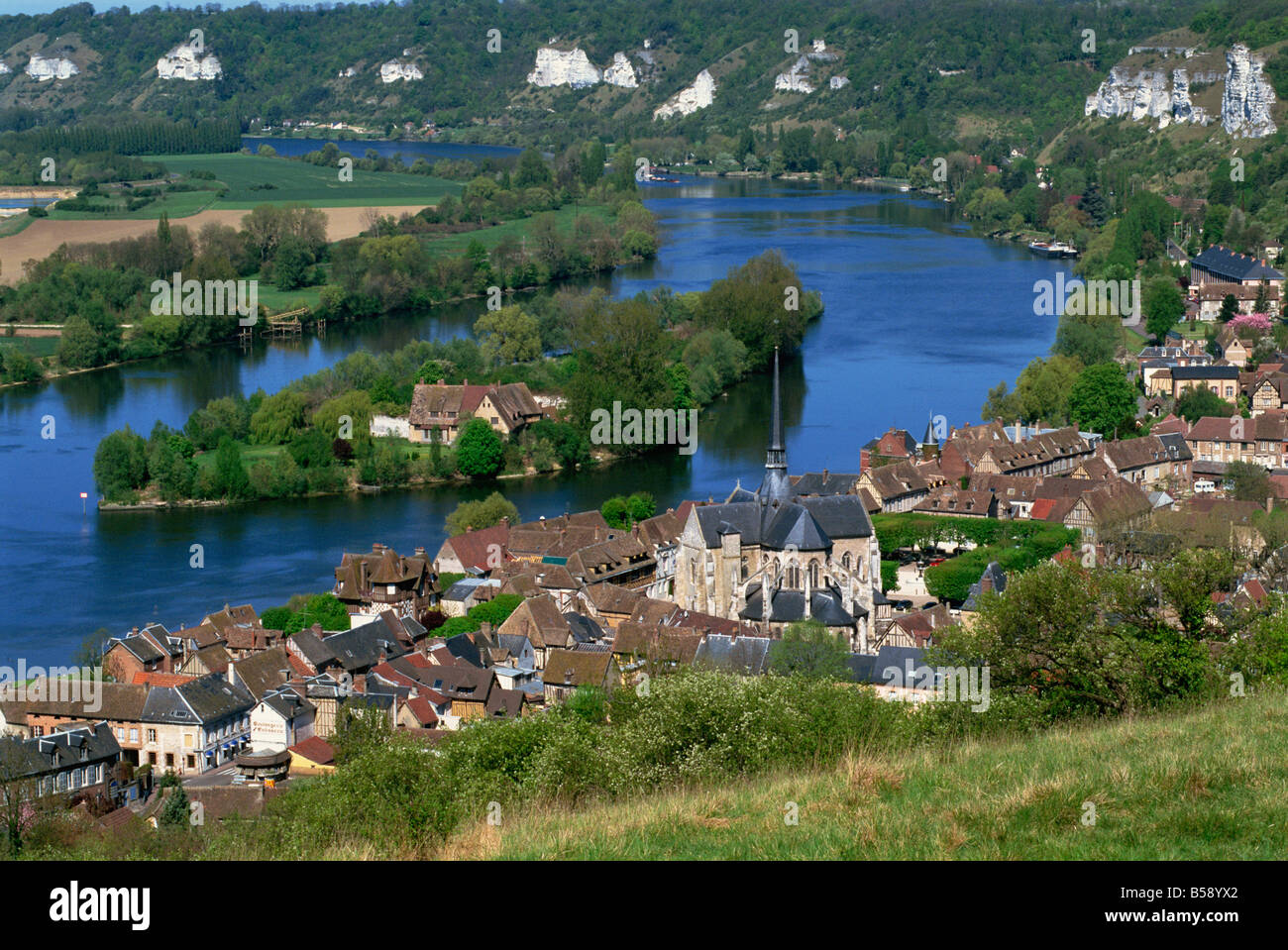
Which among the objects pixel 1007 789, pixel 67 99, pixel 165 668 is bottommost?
pixel 165 668

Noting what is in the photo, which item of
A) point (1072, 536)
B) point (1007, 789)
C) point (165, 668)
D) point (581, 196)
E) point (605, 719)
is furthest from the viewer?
point (581, 196)

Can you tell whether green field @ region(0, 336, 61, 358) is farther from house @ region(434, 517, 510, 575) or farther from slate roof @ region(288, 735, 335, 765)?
slate roof @ region(288, 735, 335, 765)

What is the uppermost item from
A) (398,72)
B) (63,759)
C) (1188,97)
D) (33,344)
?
(398,72)

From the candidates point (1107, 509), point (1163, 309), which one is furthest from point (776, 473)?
point (1163, 309)

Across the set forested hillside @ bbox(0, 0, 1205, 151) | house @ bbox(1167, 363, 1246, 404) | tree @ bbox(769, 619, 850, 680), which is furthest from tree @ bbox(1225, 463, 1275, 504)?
forested hillside @ bbox(0, 0, 1205, 151)

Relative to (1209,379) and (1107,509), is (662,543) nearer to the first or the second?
(1107,509)

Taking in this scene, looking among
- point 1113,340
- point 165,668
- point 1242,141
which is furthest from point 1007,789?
point 1242,141

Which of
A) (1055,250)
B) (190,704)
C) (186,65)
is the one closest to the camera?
(190,704)

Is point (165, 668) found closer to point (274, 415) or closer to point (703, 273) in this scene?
point (274, 415)
